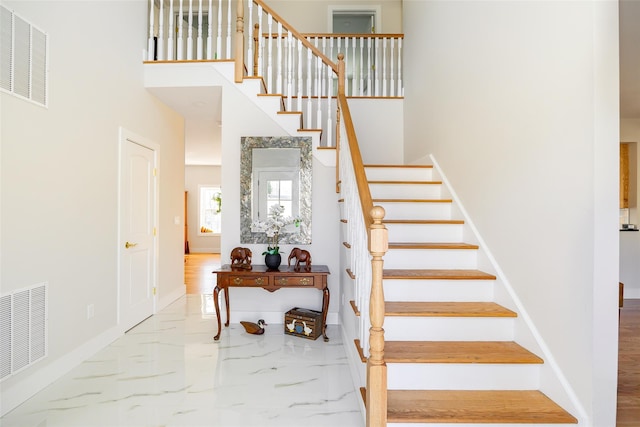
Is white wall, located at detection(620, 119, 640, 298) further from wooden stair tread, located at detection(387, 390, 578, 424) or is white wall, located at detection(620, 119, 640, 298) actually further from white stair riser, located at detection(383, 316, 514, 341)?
wooden stair tread, located at detection(387, 390, 578, 424)

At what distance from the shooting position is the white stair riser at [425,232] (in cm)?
301

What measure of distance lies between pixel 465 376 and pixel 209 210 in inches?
389

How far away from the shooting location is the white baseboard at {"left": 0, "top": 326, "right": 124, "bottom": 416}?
2.14m

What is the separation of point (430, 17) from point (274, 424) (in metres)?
4.18

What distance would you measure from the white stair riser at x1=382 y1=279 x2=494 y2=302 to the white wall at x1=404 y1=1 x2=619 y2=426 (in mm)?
226

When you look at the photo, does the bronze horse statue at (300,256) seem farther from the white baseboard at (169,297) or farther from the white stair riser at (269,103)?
the white baseboard at (169,297)

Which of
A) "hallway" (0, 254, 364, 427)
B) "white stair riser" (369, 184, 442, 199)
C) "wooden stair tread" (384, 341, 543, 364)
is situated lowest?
"hallway" (0, 254, 364, 427)

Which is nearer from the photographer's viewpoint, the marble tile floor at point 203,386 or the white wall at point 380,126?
the marble tile floor at point 203,386

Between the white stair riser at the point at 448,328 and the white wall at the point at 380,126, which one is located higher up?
the white wall at the point at 380,126

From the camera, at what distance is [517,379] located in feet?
6.36

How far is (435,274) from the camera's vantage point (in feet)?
8.27

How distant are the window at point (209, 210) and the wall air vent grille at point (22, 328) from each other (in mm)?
8331

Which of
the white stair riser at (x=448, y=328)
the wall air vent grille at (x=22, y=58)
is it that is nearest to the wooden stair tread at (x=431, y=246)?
the white stair riser at (x=448, y=328)

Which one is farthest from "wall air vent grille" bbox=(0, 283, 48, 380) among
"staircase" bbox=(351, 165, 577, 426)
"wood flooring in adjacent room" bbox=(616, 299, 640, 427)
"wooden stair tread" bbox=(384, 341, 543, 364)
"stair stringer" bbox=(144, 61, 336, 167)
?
"wood flooring in adjacent room" bbox=(616, 299, 640, 427)
